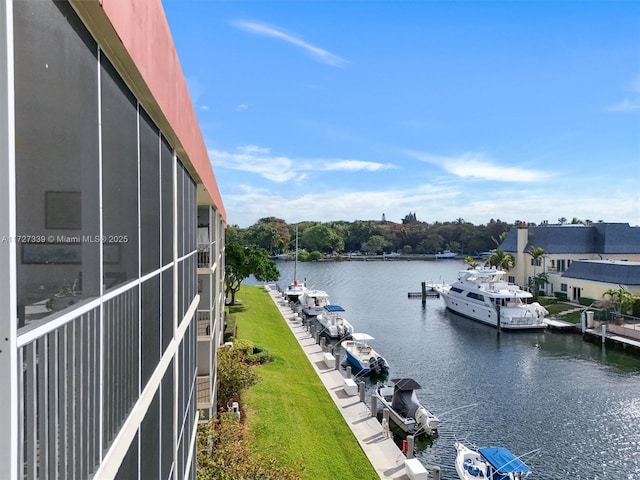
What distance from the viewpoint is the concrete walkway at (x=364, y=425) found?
518 inches

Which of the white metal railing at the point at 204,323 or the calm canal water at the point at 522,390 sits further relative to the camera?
the calm canal water at the point at 522,390

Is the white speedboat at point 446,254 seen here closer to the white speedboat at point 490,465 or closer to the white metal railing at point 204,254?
the white speedboat at point 490,465

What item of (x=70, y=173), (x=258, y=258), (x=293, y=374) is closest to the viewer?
(x=70, y=173)

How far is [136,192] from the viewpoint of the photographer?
3828 millimetres

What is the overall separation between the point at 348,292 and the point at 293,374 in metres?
31.7

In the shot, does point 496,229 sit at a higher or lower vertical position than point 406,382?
higher

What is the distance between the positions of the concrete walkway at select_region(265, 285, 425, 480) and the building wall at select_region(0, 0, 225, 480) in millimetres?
9761

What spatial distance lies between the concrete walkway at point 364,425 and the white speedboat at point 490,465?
1977 mm

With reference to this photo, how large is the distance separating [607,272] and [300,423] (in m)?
32.9

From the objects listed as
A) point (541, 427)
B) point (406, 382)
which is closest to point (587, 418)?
point (541, 427)

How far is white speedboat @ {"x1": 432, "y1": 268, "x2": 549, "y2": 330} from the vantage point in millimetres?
34031

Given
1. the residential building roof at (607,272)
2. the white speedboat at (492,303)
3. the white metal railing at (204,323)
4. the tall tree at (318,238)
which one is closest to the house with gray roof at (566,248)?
the residential building roof at (607,272)

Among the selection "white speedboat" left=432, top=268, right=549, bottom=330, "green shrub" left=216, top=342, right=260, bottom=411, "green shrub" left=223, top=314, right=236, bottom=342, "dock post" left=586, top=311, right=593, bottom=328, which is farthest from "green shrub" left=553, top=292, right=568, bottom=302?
"green shrub" left=216, top=342, right=260, bottom=411

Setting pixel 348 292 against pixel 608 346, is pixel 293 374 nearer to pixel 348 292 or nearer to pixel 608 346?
pixel 608 346
